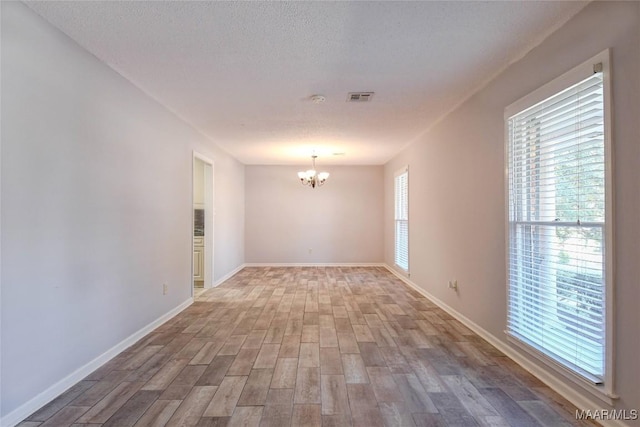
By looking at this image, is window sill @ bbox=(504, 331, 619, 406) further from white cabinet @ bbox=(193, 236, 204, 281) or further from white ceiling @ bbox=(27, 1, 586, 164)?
white cabinet @ bbox=(193, 236, 204, 281)

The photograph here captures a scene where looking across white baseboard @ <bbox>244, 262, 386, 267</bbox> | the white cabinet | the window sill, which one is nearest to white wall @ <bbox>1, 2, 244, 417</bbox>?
the white cabinet

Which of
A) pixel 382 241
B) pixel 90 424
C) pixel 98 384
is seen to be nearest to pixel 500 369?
pixel 90 424

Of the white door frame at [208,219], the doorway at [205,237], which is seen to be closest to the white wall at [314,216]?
the doorway at [205,237]

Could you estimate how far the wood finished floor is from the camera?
77.6 inches

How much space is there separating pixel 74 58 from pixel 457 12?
2590mm

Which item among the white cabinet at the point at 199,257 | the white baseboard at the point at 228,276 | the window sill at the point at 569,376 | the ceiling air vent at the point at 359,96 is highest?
the ceiling air vent at the point at 359,96

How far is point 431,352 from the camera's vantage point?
289cm

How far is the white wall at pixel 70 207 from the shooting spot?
1.89 meters

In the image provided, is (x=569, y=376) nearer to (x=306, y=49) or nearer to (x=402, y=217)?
(x=306, y=49)

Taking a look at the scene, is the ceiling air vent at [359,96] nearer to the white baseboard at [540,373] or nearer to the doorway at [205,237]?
the white baseboard at [540,373]

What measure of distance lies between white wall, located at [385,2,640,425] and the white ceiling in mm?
176

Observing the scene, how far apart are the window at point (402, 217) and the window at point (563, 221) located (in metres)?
3.26

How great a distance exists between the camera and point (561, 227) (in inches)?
86.7

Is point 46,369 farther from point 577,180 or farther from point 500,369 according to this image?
point 577,180
